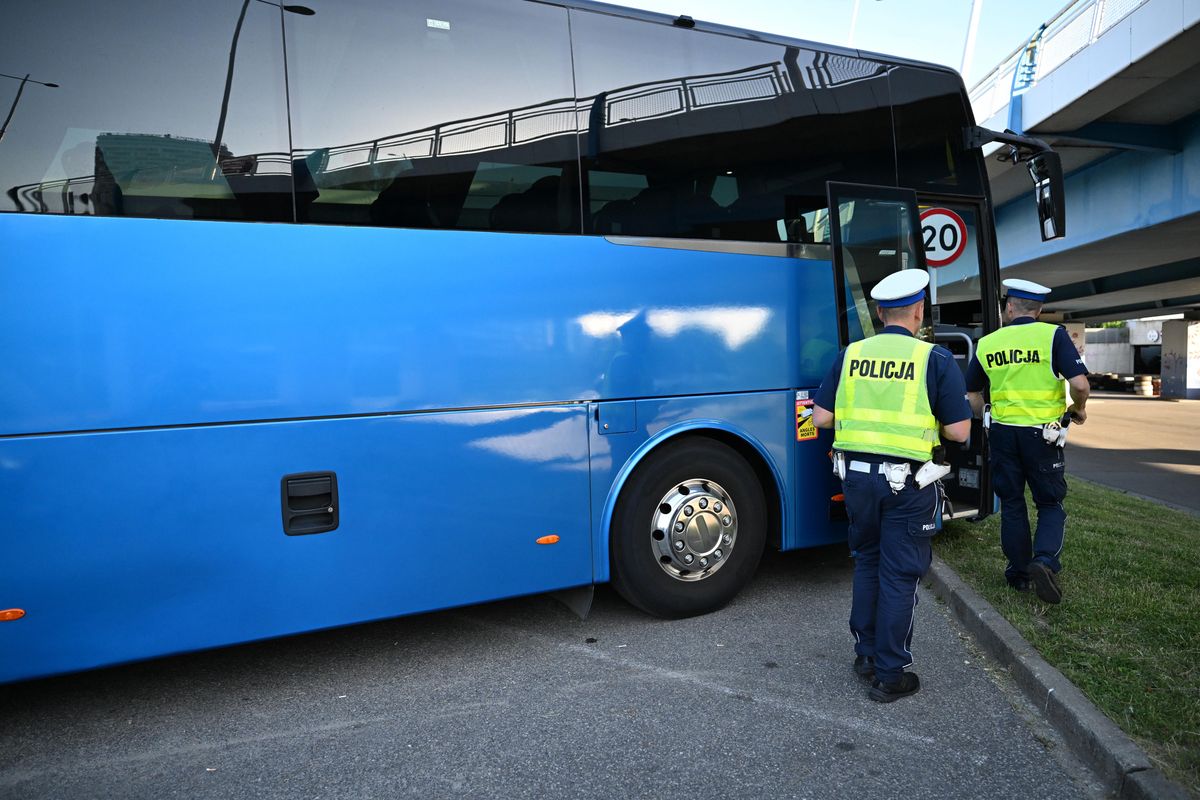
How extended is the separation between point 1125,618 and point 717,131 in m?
3.62

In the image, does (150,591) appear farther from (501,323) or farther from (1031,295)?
(1031,295)

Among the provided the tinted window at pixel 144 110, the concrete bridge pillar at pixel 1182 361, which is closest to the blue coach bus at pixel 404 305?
the tinted window at pixel 144 110

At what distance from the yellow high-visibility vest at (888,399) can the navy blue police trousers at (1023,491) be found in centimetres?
172

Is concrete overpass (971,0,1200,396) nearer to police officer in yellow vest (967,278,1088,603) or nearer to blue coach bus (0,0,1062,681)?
police officer in yellow vest (967,278,1088,603)

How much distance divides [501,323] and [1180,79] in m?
11.4

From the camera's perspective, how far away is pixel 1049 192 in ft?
17.6

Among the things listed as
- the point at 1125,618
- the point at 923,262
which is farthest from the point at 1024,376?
the point at 1125,618

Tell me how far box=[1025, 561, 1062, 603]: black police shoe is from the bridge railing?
7.71 m

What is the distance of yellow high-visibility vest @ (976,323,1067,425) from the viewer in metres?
4.76

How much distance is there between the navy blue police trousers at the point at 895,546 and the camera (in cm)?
357

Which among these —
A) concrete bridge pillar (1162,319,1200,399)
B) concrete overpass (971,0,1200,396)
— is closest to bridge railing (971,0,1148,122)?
concrete overpass (971,0,1200,396)

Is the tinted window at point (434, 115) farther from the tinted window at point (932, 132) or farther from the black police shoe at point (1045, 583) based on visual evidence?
the black police shoe at point (1045, 583)

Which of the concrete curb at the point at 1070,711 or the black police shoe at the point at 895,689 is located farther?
the black police shoe at the point at 895,689

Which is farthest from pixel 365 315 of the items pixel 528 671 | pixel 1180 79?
pixel 1180 79
